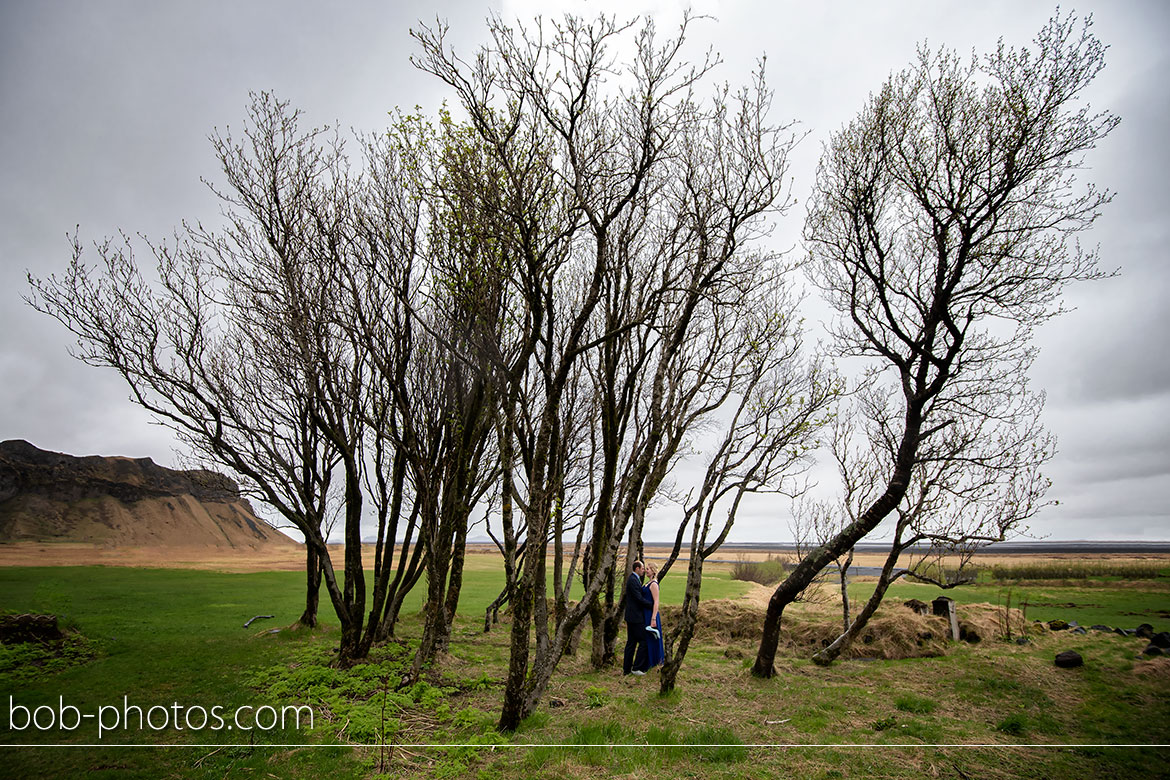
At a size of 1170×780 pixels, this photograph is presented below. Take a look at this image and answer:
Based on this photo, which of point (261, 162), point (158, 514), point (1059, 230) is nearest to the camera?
point (1059, 230)

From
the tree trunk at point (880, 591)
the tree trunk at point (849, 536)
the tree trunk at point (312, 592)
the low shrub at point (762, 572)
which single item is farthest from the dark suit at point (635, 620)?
the low shrub at point (762, 572)

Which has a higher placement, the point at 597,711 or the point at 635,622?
the point at 635,622

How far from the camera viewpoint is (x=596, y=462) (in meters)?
17.7

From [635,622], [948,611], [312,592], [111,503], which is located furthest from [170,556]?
[948,611]

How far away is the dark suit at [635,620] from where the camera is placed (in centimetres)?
1148

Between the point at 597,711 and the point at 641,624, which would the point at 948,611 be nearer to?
the point at 641,624

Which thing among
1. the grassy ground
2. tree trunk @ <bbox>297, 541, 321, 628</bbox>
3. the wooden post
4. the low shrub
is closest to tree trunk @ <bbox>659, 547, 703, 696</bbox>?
the grassy ground

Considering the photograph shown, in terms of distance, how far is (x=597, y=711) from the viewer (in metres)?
8.41

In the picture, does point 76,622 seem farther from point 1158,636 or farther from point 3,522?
point 1158,636

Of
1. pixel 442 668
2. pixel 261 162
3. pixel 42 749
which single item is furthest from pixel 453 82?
pixel 442 668

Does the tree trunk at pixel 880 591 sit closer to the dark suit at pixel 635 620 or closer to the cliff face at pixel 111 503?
the dark suit at pixel 635 620

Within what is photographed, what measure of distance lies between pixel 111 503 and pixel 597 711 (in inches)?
1046

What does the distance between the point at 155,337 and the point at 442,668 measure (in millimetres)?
9137

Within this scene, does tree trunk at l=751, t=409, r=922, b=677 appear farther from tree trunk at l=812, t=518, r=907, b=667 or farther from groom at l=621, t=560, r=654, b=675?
groom at l=621, t=560, r=654, b=675
